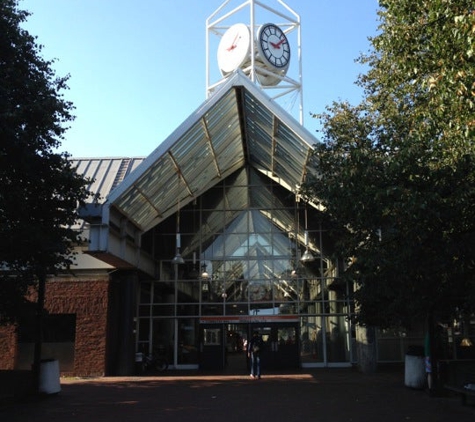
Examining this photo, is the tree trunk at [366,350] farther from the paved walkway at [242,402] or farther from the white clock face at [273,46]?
the white clock face at [273,46]

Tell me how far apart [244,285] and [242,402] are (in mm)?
A: 11132

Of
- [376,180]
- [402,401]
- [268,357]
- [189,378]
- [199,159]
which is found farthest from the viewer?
[268,357]

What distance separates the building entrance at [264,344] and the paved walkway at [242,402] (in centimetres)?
421

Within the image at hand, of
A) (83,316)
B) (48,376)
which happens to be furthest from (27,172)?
(83,316)

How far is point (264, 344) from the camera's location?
23.4 m

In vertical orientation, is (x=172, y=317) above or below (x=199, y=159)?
below

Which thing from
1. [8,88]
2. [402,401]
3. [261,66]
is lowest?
[402,401]

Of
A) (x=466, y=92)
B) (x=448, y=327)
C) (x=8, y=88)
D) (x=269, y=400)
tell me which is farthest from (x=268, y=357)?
(x=466, y=92)

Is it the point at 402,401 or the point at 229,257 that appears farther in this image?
the point at 229,257

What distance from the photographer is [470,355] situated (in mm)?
22094

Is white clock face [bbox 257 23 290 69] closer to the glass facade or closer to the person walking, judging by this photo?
the glass facade

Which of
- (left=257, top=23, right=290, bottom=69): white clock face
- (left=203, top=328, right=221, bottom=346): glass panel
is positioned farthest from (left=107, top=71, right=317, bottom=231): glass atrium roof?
(left=203, top=328, right=221, bottom=346): glass panel

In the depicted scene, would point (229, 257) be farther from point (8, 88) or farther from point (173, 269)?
point (8, 88)

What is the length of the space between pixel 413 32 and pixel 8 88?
320 inches
